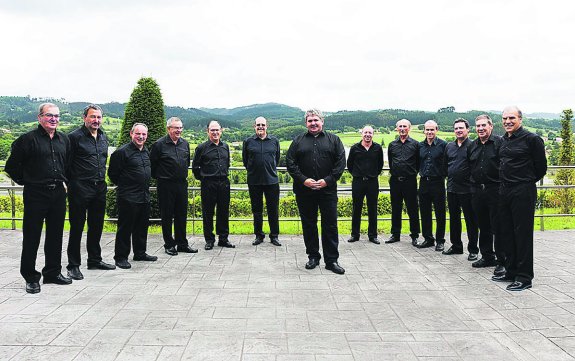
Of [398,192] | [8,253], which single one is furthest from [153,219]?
[398,192]

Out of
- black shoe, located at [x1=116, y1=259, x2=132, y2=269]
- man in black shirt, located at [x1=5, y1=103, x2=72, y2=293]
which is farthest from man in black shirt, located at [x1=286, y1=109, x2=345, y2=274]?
man in black shirt, located at [x1=5, y1=103, x2=72, y2=293]

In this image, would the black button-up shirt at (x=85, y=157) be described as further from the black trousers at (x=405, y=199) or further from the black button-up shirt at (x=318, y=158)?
the black trousers at (x=405, y=199)

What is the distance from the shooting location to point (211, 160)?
6.83 m

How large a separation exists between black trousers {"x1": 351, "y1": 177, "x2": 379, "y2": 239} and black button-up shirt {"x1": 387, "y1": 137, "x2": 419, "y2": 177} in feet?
1.27

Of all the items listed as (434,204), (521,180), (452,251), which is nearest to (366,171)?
(434,204)

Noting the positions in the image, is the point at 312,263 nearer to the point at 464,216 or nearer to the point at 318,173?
the point at 318,173

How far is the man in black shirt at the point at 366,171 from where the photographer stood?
726cm

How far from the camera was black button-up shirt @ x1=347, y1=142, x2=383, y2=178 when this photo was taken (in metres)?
7.26

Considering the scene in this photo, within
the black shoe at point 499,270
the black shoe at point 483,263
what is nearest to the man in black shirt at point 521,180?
the black shoe at point 499,270

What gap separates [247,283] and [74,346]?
6.66 feet

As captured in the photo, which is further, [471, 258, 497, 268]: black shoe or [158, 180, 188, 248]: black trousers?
[158, 180, 188, 248]: black trousers

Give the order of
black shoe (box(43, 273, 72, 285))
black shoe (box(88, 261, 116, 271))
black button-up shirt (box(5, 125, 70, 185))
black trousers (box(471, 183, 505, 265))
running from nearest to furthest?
black button-up shirt (box(5, 125, 70, 185)) → black shoe (box(43, 273, 72, 285)) → black trousers (box(471, 183, 505, 265)) → black shoe (box(88, 261, 116, 271))

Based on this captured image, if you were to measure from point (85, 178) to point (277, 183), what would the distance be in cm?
286

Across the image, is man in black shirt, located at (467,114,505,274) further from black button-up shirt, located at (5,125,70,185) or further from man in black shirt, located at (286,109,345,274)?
black button-up shirt, located at (5,125,70,185)
